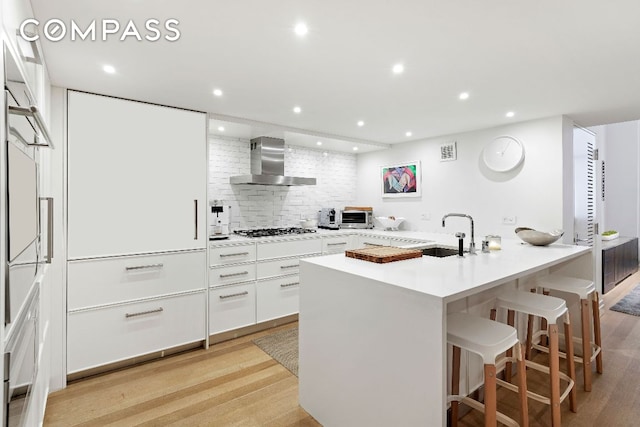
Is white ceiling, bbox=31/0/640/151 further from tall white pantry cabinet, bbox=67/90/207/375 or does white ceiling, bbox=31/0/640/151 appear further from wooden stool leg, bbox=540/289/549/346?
wooden stool leg, bbox=540/289/549/346

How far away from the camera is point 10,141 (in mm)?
995

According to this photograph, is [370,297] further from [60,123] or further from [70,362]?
[60,123]

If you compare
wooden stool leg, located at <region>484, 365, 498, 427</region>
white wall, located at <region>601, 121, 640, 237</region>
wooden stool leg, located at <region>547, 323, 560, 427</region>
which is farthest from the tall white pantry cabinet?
white wall, located at <region>601, 121, 640, 237</region>

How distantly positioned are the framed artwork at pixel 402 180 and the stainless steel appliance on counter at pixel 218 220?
242 cm

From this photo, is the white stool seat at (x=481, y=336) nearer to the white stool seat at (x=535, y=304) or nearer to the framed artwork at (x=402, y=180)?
the white stool seat at (x=535, y=304)

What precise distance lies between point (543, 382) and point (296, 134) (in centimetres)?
322

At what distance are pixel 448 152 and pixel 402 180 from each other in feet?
2.45

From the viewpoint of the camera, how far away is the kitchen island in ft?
4.63

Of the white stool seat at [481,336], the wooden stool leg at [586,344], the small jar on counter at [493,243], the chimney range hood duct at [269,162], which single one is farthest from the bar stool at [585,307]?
the chimney range hood duct at [269,162]

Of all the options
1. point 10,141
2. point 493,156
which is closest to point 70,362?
point 10,141

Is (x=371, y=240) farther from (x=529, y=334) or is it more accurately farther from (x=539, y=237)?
(x=529, y=334)

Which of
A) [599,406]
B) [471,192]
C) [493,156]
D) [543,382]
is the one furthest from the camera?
[471,192]

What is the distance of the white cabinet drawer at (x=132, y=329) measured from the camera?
8.11ft

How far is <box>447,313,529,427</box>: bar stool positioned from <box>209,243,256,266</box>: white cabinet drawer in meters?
2.11
